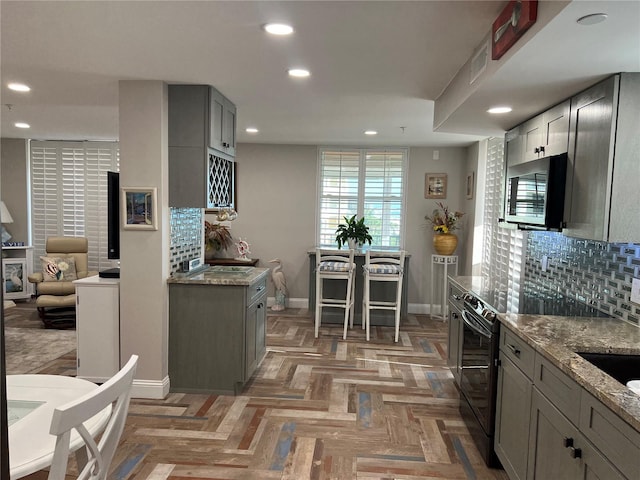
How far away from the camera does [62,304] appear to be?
5.46 meters

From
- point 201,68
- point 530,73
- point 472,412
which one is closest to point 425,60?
point 530,73

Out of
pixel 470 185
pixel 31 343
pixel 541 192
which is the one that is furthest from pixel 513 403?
pixel 31 343

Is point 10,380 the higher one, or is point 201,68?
point 201,68

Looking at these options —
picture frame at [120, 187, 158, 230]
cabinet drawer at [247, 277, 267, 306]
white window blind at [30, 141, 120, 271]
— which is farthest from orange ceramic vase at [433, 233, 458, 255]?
white window blind at [30, 141, 120, 271]

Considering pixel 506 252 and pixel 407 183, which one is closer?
pixel 506 252

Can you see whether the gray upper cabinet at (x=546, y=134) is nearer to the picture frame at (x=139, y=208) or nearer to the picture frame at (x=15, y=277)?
the picture frame at (x=139, y=208)

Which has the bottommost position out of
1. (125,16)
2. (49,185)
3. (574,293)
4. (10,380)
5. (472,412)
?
(472,412)

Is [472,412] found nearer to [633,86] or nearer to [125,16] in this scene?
[633,86]

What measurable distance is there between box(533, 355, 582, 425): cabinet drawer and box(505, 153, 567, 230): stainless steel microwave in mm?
930

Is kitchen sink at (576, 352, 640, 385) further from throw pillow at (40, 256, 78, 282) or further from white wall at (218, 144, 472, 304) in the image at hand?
throw pillow at (40, 256, 78, 282)

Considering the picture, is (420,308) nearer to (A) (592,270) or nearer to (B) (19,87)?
(A) (592,270)

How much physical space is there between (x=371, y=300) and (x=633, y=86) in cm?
425

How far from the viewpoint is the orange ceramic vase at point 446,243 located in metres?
5.97

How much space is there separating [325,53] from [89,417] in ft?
7.11
